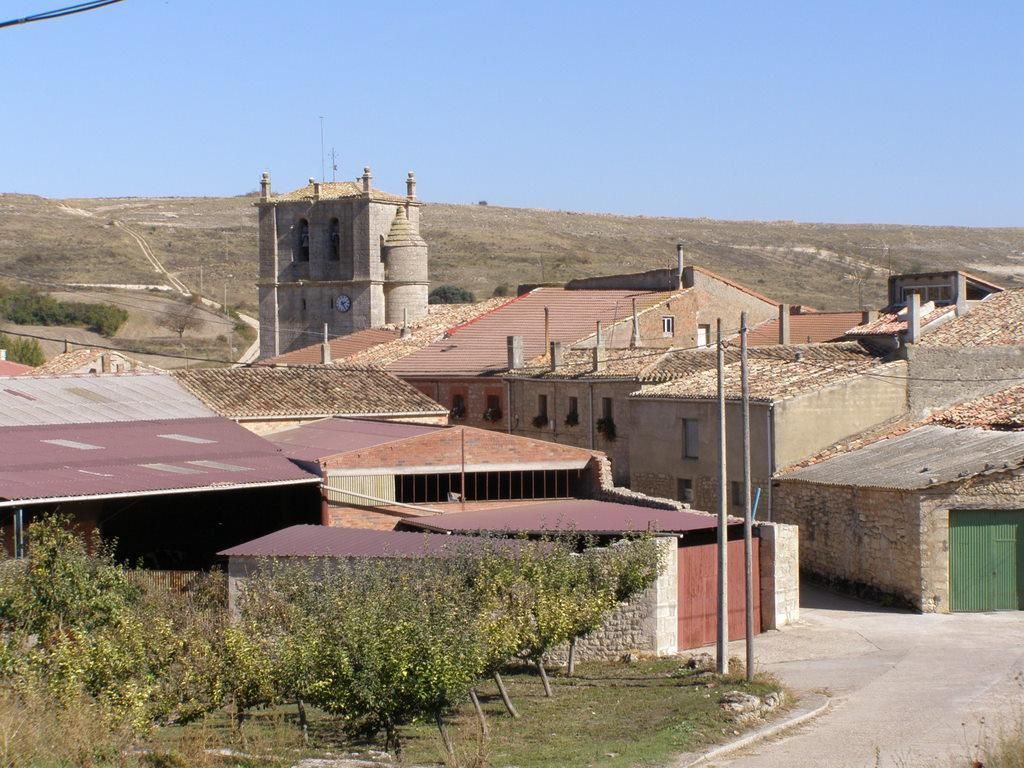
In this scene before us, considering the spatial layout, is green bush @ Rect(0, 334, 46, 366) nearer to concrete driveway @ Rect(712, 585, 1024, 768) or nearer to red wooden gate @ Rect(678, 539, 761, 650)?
red wooden gate @ Rect(678, 539, 761, 650)

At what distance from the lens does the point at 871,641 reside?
24.2 metres

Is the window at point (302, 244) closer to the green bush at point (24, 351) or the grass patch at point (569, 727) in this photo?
the green bush at point (24, 351)

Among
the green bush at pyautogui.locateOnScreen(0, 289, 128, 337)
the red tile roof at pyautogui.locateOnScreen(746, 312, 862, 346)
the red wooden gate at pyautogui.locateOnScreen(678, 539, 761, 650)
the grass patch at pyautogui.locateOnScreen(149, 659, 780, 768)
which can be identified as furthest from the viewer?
the green bush at pyautogui.locateOnScreen(0, 289, 128, 337)

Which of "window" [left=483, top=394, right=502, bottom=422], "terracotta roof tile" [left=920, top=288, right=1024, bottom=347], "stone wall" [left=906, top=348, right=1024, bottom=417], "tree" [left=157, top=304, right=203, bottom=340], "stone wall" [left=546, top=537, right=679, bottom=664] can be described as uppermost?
"tree" [left=157, top=304, right=203, bottom=340]

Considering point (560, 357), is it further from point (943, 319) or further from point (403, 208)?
point (403, 208)

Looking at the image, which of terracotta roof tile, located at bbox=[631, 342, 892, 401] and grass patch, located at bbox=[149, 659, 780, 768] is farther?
terracotta roof tile, located at bbox=[631, 342, 892, 401]

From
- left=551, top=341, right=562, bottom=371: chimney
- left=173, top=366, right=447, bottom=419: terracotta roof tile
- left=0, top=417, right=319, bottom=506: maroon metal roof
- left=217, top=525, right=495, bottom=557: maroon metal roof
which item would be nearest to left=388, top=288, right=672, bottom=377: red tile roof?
left=551, top=341, right=562, bottom=371: chimney

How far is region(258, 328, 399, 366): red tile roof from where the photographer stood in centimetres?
5500

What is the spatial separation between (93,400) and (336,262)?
141ft

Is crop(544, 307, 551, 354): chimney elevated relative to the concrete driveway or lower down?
elevated

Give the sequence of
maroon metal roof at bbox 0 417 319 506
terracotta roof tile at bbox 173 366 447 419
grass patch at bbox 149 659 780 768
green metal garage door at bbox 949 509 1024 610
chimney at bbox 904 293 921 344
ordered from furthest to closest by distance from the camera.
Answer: chimney at bbox 904 293 921 344 → terracotta roof tile at bbox 173 366 447 419 → green metal garage door at bbox 949 509 1024 610 → maroon metal roof at bbox 0 417 319 506 → grass patch at bbox 149 659 780 768

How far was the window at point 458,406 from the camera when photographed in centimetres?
4488

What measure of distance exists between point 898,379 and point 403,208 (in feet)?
154

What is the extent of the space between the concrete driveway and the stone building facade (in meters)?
48.1
